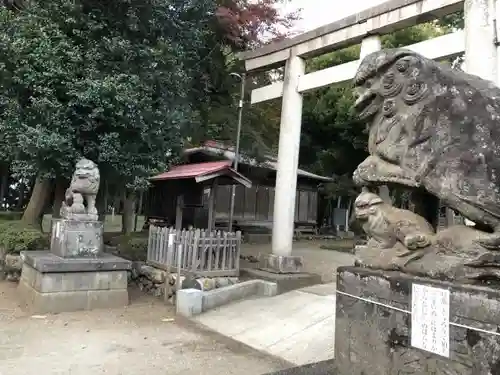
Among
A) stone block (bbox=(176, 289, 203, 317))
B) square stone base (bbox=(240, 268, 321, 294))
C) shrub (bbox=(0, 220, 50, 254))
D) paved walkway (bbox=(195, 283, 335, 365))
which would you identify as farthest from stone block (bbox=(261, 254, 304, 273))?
shrub (bbox=(0, 220, 50, 254))

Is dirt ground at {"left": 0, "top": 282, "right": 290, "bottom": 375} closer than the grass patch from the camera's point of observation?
Yes

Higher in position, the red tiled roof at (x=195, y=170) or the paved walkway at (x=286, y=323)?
the red tiled roof at (x=195, y=170)

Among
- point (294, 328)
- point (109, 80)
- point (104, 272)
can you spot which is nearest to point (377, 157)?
point (294, 328)

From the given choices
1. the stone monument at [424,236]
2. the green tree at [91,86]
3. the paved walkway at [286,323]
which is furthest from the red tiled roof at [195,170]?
the stone monument at [424,236]

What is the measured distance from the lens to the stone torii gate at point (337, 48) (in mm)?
6113

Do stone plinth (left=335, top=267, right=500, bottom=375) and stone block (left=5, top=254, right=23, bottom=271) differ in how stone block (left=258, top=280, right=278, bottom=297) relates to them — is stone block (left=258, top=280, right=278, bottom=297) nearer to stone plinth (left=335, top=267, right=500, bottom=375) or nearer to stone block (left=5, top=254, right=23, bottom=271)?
stone plinth (left=335, top=267, right=500, bottom=375)

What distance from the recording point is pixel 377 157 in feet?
10.1

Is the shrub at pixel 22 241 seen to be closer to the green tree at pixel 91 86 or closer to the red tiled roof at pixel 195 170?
the green tree at pixel 91 86

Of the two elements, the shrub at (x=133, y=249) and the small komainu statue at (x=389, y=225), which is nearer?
the small komainu statue at (x=389, y=225)

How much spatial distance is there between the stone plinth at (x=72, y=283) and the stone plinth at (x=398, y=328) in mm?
5906

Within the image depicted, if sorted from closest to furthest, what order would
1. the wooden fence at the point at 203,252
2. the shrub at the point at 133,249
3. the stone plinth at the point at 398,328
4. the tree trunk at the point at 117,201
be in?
the stone plinth at the point at 398,328
the wooden fence at the point at 203,252
the shrub at the point at 133,249
the tree trunk at the point at 117,201

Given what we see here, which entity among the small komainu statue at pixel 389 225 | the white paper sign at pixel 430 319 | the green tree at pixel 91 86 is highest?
the green tree at pixel 91 86

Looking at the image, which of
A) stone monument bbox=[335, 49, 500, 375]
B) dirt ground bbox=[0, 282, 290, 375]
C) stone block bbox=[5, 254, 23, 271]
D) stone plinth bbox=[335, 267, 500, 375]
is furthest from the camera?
stone block bbox=[5, 254, 23, 271]

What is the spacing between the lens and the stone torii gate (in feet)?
20.1
